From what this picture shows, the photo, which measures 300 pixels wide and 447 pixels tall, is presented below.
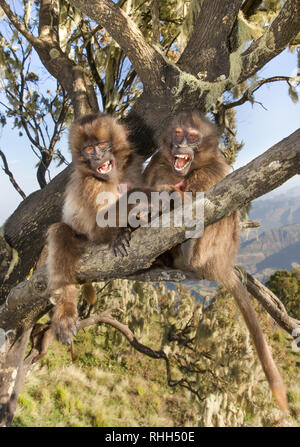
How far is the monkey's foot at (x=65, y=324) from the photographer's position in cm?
312

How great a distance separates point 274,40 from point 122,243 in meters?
2.62

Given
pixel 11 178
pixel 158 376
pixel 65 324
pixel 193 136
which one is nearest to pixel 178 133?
pixel 193 136

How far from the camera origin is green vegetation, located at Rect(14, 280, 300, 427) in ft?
22.8

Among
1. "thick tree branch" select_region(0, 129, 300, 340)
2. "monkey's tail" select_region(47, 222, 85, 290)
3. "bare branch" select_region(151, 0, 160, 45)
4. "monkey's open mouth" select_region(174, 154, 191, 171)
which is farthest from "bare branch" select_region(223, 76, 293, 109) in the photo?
"thick tree branch" select_region(0, 129, 300, 340)

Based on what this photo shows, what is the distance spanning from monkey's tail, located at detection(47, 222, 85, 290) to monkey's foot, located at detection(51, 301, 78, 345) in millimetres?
232

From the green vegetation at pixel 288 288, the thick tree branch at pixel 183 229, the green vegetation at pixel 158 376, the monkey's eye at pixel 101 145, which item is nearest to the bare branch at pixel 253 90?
the monkey's eye at pixel 101 145

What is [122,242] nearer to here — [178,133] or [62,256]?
[62,256]

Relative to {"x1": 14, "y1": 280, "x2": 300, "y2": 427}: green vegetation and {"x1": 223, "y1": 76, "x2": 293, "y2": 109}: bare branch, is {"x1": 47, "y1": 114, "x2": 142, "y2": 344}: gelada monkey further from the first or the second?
{"x1": 14, "y1": 280, "x2": 300, "y2": 427}: green vegetation

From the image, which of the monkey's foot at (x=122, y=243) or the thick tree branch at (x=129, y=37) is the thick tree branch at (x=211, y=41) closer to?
the thick tree branch at (x=129, y=37)

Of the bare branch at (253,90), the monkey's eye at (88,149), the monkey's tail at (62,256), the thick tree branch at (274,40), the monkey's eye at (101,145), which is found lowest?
the monkey's tail at (62,256)

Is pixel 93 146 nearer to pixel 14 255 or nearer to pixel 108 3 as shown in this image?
pixel 108 3

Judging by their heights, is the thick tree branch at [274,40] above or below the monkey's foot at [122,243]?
above

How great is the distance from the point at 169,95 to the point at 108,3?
3.56 feet

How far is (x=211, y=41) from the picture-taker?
12.5 feet
